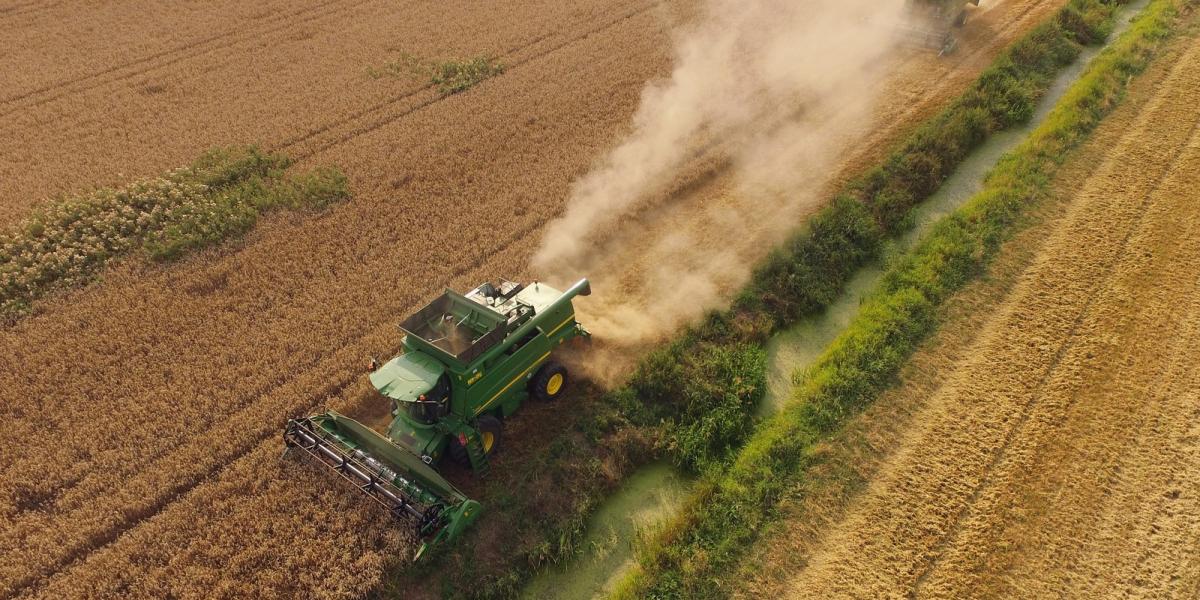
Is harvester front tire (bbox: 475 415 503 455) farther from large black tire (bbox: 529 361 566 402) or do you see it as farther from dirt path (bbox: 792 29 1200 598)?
dirt path (bbox: 792 29 1200 598)

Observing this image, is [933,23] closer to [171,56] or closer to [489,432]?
[489,432]

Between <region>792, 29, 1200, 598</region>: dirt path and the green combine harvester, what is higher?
the green combine harvester

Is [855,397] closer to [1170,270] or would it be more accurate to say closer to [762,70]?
[1170,270]

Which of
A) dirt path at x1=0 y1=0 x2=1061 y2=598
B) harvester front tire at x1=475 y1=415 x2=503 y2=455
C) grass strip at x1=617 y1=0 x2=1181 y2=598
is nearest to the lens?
grass strip at x1=617 y1=0 x2=1181 y2=598

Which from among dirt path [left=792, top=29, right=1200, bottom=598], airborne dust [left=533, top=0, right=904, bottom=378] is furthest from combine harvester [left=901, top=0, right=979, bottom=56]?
dirt path [left=792, top=29, right=1200, bottom=598]

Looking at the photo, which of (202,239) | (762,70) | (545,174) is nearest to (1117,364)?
(545,174)

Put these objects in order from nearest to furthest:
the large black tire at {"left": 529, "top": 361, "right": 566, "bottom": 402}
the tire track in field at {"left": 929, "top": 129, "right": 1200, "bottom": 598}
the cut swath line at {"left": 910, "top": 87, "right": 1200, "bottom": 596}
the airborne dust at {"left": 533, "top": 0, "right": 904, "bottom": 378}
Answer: the tire track in field at {"left": 929, "top": 129, "right": 1200, "bottom": 598}, the cut swath line at {"left": 910, "top": 87, "right": 1200, "bottom": 596}, the large black tire at {"left": 529, "top": 361, "right": 566, "bottom": 402}, the airborne dust at {"left": 533, "top": 0, "right": 904, "bottom": 378}

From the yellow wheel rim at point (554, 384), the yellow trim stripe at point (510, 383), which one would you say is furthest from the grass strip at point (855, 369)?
the yellow trim stripe at point (510, 383)
